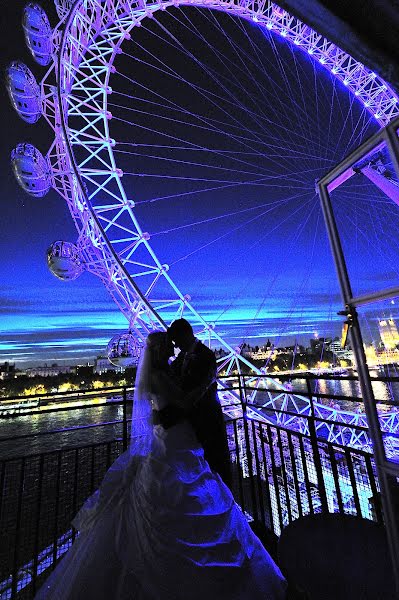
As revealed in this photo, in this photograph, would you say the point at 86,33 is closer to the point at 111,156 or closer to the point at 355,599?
the point at 111,156

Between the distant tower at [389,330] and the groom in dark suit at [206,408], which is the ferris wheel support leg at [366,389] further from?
the distant tower at [389,330]

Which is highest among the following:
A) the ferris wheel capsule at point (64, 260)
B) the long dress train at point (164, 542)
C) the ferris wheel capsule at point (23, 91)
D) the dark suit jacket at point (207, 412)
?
the ferris wheel capsule at point (23, 91)

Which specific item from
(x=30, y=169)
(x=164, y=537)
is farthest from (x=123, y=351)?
(x=164, y=537)

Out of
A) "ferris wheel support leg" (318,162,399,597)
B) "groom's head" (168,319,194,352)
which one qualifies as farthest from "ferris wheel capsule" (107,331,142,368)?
"ferris wheel support leg" (318,162,399,597)

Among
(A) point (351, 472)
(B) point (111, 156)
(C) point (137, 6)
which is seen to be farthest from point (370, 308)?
(C) point (137, 6)

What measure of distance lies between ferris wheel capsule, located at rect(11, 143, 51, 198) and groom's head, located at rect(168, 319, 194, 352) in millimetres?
5089

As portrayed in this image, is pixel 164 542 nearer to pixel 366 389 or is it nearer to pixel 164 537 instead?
pixel 164 537

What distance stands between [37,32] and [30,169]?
2.28 meters

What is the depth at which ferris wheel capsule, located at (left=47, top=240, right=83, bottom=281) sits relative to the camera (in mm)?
5848

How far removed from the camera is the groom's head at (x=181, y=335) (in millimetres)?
1874

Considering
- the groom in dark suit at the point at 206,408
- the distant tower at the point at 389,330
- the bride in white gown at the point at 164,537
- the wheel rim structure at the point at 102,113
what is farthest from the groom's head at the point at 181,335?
the wheel rim structure at the point at 102,113

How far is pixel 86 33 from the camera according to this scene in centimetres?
565

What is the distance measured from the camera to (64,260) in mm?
5953

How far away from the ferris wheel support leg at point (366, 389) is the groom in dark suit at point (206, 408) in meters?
0.83
